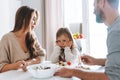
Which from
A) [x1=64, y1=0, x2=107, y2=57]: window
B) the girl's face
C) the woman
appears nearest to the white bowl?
the woman

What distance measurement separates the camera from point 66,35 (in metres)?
2.54

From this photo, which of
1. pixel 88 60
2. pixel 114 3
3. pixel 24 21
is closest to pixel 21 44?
pixel 24 21

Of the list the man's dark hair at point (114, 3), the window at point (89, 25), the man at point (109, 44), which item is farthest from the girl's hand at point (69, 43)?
the window at point (89, 25)

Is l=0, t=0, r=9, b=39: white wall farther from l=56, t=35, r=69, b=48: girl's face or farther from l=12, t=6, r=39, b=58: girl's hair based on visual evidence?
l=12, t=6, r=39, b=58: girl's hair

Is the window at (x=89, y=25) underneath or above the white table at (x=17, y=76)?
above

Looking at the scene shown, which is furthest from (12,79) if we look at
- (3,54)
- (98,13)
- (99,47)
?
(99,47)

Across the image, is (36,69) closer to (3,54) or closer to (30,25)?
(3,54)

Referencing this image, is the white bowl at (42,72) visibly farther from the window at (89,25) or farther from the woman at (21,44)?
the window at (89,25)

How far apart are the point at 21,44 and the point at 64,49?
0.59 meters

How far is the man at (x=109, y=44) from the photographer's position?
1.15 meters

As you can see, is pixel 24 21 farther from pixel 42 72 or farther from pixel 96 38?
pixel 96 38

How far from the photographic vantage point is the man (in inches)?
45.2

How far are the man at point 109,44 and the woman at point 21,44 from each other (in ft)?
1.74

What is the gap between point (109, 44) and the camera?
1.18m
